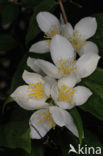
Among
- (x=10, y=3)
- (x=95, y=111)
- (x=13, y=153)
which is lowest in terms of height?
(x=13, y=153)

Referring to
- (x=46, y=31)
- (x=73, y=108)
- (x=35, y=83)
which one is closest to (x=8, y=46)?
(x=46, y=31)

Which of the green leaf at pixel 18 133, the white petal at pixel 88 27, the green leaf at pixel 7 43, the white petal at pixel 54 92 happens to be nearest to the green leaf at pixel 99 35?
the white petal at pixel 88 27

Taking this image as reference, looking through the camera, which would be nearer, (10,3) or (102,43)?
(102,43)

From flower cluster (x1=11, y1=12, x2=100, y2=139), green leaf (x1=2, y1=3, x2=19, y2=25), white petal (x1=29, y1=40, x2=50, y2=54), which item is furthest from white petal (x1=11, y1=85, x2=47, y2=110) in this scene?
green leaf (x1=2, y1=3, x2=19, y2=25)

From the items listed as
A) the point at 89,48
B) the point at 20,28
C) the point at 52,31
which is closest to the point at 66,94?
the point at 89,48

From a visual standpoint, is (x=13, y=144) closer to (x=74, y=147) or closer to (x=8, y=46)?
(x=74, y=147)

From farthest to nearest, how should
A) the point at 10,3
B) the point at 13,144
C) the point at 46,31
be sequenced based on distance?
the point at 10,3, the point at 46,31, the point at 13,144
